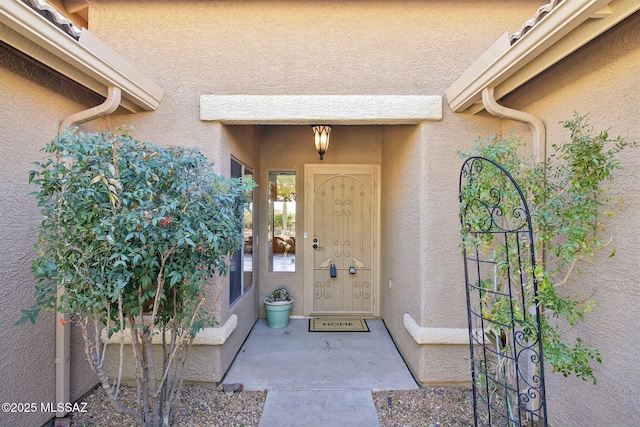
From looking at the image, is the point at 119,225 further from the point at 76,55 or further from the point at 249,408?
the point at 249,408

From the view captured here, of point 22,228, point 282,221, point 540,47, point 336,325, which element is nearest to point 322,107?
point 540,47

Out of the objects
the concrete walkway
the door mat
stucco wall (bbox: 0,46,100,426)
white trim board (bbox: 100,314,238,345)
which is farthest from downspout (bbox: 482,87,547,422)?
stucco wall (bbox: 0,46,100,426)

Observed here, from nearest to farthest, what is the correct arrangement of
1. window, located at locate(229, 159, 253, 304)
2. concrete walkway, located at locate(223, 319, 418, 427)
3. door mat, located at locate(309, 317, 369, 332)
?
concrete walkway, located at locate(223, 319, 418, 427) → window, located at locate(229, 159, 253, 304) → door mat, located at locate(309, 317, 369, 332)

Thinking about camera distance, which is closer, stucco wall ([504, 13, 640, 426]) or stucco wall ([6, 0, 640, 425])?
stucco wall ([504, 13, 640, 426])

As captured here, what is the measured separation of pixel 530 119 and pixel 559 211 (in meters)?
0.98

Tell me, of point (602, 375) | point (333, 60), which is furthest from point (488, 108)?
point (602, 375)

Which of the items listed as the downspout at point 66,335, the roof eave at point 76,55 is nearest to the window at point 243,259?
the roof eave at point 76,55

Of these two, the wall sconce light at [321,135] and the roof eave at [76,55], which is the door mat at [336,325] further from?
the roof eave at [76,55]

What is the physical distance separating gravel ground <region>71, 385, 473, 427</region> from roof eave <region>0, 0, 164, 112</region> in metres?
2.77

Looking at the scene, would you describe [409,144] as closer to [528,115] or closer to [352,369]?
[528,115]

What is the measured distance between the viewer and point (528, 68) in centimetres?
237

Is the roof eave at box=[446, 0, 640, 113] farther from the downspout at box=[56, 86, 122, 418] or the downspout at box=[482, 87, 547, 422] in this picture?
the downspout at box=[56, 86, 122, 418]

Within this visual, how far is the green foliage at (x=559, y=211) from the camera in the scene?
1921mm

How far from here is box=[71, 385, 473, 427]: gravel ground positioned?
8.84ft
